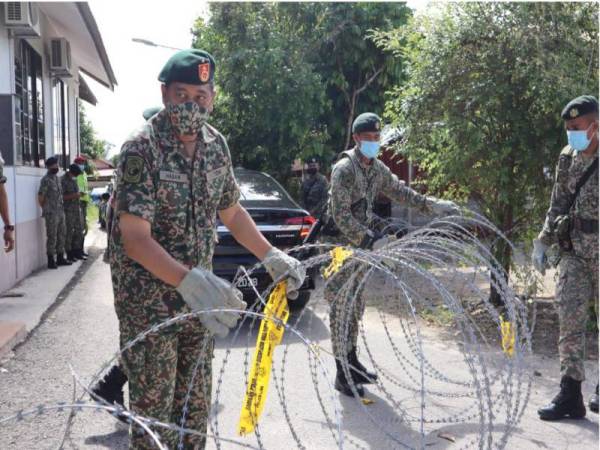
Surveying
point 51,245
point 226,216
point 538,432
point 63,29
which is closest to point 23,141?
point 51,245

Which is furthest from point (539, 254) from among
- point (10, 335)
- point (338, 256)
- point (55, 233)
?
point (55, 233)

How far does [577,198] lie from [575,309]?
73 cm

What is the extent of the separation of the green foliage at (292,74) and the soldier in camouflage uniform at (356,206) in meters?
7.69

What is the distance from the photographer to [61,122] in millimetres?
14656

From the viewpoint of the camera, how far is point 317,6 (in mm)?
13125

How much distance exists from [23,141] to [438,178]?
6.27 metres

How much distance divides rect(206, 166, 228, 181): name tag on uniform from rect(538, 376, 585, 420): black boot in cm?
275

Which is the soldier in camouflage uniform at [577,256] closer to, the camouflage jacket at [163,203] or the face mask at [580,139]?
the face mask at [580,139]

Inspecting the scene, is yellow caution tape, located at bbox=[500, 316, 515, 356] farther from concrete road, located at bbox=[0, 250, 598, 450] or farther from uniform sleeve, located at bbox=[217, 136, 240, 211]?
uniform sleeve, located at bbox=[217, 136, 240, 211]

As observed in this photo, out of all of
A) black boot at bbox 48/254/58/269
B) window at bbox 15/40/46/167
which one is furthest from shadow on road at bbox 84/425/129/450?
black boot at bbox 48/254/58/269

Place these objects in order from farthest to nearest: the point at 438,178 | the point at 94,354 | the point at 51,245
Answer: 1. the point at 51,245
2. the point at 438,178
3. the point at 94,354

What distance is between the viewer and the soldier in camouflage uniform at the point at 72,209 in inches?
471

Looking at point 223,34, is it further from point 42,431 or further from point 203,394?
point 203,394

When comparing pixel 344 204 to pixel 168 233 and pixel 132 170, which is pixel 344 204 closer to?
pixel 168 233
